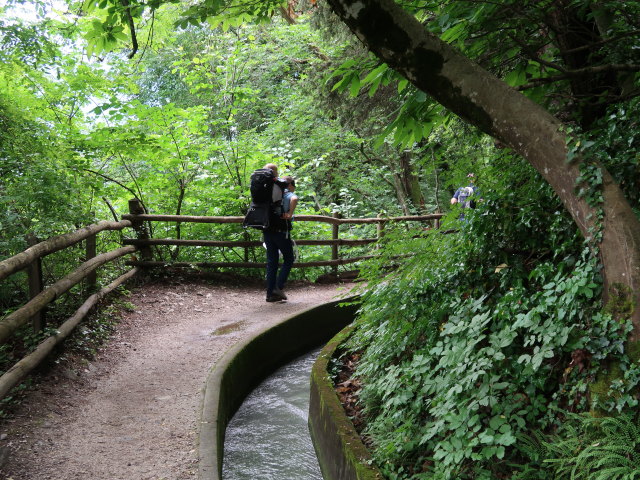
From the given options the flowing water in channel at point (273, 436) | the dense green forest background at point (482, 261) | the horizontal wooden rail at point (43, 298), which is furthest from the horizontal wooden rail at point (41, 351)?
the flowing water in channel at point (273, 436)

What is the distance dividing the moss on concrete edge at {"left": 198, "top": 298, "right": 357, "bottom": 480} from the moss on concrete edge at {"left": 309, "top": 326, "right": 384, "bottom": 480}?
84cm

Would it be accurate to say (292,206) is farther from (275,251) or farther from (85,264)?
(85,264)

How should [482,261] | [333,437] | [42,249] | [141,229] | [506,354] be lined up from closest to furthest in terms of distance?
[506,354]
[333,437]
[482,261]
[42,249]
[141,229]

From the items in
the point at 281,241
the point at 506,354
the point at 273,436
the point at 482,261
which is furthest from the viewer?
the point at 281,241

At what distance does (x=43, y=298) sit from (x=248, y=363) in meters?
2.31

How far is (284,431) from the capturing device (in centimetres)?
518

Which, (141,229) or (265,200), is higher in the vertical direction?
(265,200)

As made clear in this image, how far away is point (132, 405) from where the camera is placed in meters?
4.68

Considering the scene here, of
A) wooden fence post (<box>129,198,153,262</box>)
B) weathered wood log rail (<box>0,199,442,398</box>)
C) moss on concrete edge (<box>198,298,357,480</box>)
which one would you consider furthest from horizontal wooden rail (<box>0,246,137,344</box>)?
wooden fence post (<box>129,198,153,262</box>)

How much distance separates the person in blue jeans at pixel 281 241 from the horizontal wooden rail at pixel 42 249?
2409mm

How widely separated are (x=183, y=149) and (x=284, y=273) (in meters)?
3.04

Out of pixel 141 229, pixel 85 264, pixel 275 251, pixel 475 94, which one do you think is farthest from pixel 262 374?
pixel 475 94

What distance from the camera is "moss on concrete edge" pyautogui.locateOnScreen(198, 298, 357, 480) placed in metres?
4.02

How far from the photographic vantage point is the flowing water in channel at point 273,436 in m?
4.41
